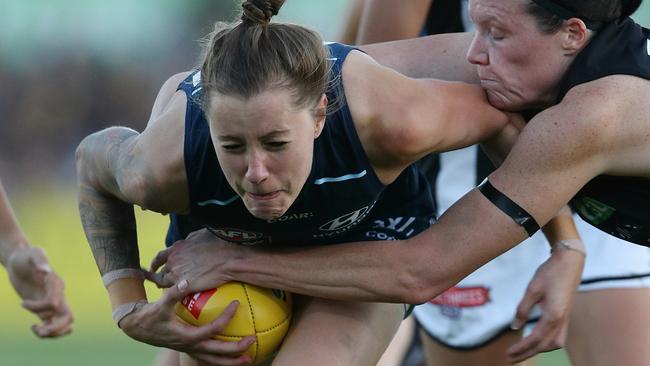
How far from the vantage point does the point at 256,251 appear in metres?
4.15

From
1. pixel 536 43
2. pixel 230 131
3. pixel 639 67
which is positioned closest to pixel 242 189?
pixel 230 131

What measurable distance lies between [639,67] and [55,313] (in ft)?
7.23

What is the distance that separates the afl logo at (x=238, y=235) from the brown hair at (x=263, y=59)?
1.77 ft

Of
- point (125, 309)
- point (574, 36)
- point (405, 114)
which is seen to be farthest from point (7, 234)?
point (574, 36)

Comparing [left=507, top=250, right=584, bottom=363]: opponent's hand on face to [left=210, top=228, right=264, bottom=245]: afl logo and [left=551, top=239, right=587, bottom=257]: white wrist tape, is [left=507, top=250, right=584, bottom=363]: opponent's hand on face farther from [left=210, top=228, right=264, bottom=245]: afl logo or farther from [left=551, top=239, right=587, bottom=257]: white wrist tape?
[left=210, top=228, right=264, bottom=245]: afl logo

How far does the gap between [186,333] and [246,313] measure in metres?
0.20

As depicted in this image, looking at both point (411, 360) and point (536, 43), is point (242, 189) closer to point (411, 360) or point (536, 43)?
point (536, 43)

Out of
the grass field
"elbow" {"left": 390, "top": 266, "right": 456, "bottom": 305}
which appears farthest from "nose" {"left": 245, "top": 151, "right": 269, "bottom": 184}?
the grass field

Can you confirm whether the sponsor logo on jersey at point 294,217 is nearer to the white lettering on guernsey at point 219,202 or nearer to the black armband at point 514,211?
the white lettering on guernsey at point 219,202

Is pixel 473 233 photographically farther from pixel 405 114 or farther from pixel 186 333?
pixel 186 333

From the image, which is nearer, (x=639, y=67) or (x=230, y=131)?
(x=230, y=131)

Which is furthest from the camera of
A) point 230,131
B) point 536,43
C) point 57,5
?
point 57,5

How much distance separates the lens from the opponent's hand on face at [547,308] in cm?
398

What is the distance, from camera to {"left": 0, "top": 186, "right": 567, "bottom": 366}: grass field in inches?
332
